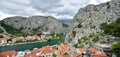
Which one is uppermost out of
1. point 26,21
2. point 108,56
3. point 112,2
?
point 112,2

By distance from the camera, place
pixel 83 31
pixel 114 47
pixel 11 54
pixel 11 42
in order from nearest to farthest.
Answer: pixel 114 47, pixel 11 54, pixel 83 31, pixel 11 42

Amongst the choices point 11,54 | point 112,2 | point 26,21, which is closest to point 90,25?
point 112,2

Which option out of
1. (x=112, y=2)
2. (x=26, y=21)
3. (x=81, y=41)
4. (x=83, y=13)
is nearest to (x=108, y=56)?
(x=81, y=41)

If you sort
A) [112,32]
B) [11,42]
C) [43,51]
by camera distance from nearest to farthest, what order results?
[112,32] < [43,51] < [11,42]

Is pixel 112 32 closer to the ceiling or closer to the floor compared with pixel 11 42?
closer to the ceiling

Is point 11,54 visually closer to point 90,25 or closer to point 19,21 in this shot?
point 90,25

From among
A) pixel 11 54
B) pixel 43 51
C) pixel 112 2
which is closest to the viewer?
pixel 11 54

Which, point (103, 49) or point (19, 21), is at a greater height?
point (103, 49)

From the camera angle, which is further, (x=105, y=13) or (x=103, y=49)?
(x=105, y=13)

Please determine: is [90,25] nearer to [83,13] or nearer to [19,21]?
[83,13]
